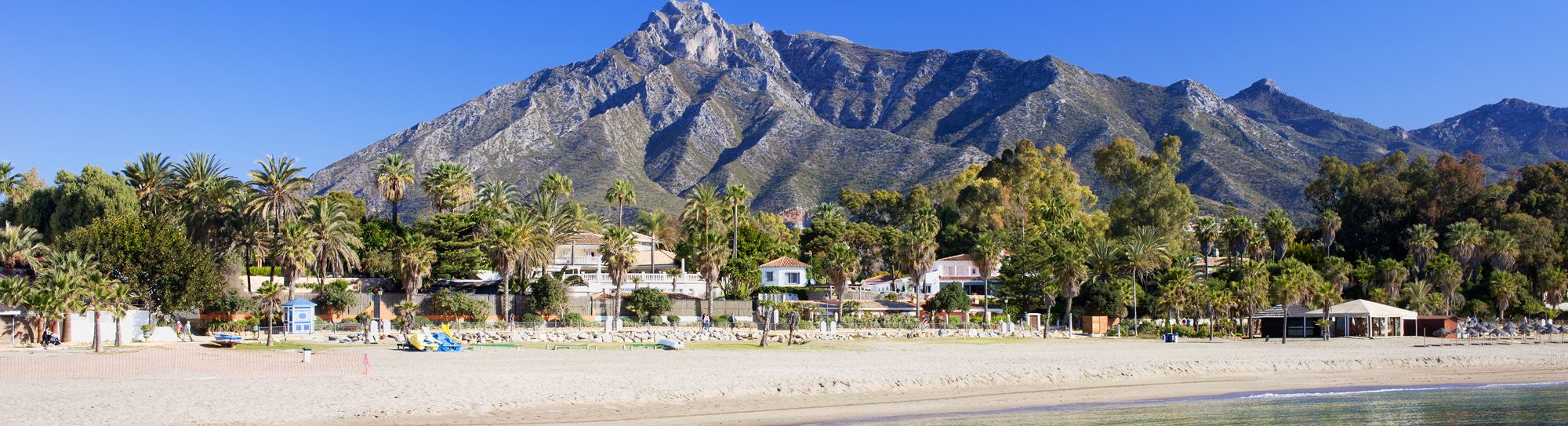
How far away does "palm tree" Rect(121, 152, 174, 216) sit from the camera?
66.2 meters

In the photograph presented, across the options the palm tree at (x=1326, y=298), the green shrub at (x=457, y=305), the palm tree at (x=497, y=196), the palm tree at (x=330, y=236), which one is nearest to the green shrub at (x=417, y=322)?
the green shrub at (x=457, y=305)

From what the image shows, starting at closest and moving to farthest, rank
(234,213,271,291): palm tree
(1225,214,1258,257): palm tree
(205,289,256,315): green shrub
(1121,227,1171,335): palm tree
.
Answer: (205,289,256,315): green shrub < (234,213,271,291): palm tree < (1121,227,1171,335): palm tree < (1225,214,1258,257): palm tree

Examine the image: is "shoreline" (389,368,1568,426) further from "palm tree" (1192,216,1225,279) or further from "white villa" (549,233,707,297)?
"palm tree" (1192,216,1225,279)

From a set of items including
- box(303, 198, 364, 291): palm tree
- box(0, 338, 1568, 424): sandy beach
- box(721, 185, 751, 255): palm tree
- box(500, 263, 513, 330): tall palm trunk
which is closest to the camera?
box(0, 338, 1568, 424): sandy beach

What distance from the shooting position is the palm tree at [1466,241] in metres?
79.2

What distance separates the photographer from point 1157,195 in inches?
3551

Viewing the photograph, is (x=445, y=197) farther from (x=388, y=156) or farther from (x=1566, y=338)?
(x=1566, y=338)

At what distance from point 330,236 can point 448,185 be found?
19.6m

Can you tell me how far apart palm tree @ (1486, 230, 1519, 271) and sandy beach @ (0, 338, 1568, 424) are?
116ft

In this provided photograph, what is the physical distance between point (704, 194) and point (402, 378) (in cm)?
5515

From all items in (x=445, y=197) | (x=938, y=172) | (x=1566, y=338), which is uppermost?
(x=938, y=172)

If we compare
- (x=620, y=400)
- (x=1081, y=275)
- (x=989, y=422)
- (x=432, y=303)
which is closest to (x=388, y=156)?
(x=432, y=303)

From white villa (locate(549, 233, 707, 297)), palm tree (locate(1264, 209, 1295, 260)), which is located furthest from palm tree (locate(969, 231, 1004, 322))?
palm tree (locate(1264, 209, 1295, 260))

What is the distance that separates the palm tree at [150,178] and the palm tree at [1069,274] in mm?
51328
